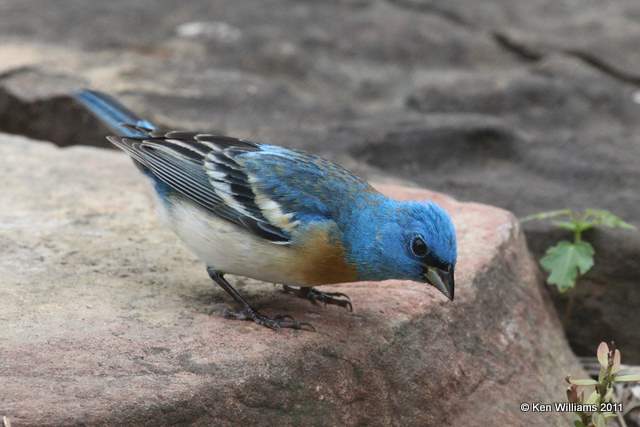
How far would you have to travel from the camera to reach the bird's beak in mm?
3646

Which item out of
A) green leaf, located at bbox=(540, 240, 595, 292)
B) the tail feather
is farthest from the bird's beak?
the tail feather

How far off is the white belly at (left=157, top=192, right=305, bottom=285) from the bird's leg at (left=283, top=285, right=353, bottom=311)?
0.29 meters

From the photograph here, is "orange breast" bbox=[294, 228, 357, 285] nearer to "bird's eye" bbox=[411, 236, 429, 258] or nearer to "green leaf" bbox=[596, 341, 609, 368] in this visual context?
"bird's eye" bbox=[411, 236, 429, 258]

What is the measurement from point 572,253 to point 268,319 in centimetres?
164

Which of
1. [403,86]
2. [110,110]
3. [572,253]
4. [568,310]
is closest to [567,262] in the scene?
[572,253]

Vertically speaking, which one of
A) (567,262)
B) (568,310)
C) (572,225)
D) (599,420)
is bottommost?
(568,310)

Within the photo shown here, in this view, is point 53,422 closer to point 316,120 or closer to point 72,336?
point 72,336

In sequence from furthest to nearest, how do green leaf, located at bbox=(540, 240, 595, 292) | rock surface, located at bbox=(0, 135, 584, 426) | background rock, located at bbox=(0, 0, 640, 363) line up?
background rock, located at bbox=(0, 0, 640, 363)
green leaf, located at bbox=(540, 240, 595, 292)
rock surface, located at bbox=(0, 135, 584, 426)

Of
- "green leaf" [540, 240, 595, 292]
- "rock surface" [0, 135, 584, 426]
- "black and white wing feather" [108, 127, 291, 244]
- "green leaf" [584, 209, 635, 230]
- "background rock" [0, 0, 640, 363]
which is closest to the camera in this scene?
"rock surface" [0, 135, 584, 426]

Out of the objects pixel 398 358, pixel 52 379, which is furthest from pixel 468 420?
pixel 52 379

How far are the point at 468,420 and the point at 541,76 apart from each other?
13.3ft

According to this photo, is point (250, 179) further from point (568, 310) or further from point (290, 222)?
point (568, 310)

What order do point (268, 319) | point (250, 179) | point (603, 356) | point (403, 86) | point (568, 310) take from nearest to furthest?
point (603, 356) < point (268, 319) < point (250, 179) < point (568, 310) < point (403, 86)

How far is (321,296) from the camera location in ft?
13.3
